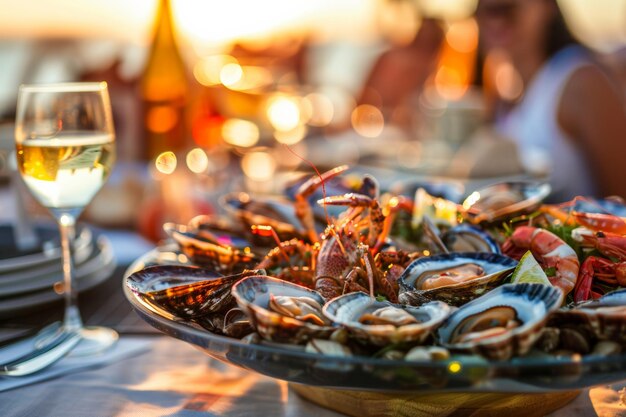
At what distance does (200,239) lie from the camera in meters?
0.97

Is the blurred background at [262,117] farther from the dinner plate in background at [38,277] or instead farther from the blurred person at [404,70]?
the dinner plate in background at [38,277]

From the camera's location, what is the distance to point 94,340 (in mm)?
953

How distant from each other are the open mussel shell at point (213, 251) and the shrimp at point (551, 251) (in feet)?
1.16

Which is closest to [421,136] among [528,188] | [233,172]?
[233,172]

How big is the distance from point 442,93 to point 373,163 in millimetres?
1735

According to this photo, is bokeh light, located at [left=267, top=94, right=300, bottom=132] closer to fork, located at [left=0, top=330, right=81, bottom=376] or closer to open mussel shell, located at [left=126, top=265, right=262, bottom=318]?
fork, located at [left=0, top=330, right=81, bottom=376]

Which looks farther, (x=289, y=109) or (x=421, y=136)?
(x=421, y=136)

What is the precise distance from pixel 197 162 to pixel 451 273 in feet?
3.08

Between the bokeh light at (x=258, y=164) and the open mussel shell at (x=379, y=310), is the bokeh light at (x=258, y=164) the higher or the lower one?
the lower one

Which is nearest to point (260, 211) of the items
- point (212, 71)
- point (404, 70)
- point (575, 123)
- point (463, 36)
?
point (212, 71)

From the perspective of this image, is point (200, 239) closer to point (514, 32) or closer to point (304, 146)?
point (304, 146)

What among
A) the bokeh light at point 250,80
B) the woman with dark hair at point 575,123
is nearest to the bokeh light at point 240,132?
the bokeh light at point 250,80

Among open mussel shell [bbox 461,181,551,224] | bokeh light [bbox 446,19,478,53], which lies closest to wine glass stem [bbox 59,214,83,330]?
open mussel shell [bbox 461,181,551,224]

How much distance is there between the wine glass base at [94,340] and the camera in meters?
0.92
